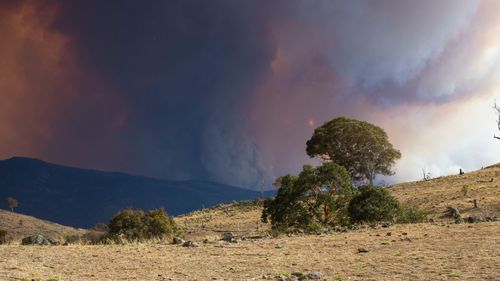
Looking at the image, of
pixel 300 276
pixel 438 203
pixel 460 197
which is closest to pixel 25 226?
pixel 438 203

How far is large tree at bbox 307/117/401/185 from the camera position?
3027 inches

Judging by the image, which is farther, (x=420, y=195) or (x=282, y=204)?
(x=420, y=195)

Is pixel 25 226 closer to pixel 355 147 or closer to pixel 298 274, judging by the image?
pixel 355 147

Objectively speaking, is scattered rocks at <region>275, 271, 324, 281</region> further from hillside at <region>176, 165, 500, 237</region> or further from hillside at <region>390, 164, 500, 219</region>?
hillside at <region>390, 164, 500, 219</region>

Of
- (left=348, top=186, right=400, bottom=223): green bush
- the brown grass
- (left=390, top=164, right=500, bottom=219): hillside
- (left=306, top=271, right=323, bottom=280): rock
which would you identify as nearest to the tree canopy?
(left=348, top=186, right=400, bottom=223): green bush

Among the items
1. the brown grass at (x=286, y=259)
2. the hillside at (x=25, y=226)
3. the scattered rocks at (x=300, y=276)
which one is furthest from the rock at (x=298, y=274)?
the hillside at (x=25, y=226)

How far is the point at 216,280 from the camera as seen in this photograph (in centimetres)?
1355

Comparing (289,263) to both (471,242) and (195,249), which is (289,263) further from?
(471,242)

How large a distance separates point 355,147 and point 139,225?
43332 millimetres

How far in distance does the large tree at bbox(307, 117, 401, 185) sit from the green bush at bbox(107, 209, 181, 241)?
37.0 m

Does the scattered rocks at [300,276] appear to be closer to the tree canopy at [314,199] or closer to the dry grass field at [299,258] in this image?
the dry grass field at [299,258]

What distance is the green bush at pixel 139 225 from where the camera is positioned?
44.2 meters

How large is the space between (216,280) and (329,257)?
5.50m

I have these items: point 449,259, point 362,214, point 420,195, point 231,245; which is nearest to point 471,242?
point 449,259
